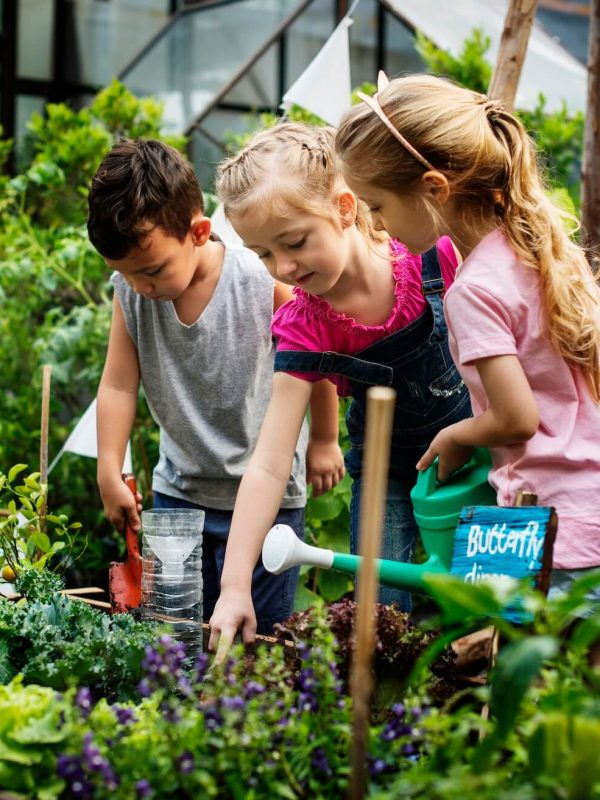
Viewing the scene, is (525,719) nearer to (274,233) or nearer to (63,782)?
(63,782)

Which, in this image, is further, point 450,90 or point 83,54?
point 83,54

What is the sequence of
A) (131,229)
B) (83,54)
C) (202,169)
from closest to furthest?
(131,229) → (202,169) → (83,54)

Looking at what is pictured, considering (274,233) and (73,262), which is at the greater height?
(73,262)

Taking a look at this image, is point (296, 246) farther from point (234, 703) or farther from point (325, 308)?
point (234, 703)

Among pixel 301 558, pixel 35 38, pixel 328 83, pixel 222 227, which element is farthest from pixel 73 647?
pixel 35 38

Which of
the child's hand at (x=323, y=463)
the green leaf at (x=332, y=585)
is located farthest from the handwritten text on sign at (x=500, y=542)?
the green leaf at (x=332, y=585)

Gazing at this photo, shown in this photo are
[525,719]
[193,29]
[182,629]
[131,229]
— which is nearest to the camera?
[525,719]

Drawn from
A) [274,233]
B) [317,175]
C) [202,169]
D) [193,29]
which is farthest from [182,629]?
[193,29]

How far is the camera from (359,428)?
7.37 feet

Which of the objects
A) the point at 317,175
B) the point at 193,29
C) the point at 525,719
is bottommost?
the point at 525,719

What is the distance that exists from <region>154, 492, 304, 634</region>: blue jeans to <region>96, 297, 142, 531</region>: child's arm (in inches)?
7.8

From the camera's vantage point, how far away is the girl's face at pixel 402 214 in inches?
65.7

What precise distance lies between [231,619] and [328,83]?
215cm

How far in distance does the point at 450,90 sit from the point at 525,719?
1.05 meters
